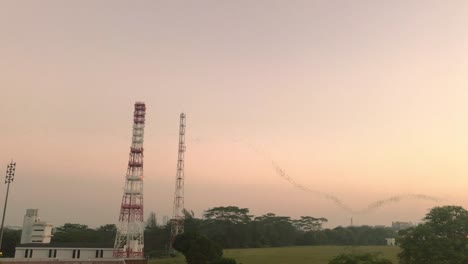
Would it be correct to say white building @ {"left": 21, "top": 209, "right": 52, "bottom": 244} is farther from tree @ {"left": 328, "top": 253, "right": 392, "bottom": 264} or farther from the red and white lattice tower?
tree @ {"left": 328, "top": 253, "right": 392, "bottom": 264}

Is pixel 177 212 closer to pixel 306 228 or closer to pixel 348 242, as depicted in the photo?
pixel 348 242

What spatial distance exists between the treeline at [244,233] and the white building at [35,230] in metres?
31.4

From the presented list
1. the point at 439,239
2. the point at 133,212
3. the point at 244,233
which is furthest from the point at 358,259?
the point at 244,233

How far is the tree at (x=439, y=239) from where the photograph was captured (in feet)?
159

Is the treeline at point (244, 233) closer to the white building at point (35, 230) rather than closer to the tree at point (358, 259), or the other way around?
the white building at point (35, 230)

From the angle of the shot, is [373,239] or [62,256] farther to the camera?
[373,239]

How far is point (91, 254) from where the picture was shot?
240ft

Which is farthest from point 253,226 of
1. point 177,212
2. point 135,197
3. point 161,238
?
point 135,197

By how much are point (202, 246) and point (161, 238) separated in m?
58.5

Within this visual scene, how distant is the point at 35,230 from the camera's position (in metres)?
82.0

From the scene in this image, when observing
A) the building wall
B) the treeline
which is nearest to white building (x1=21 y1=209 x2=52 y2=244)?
the building wall

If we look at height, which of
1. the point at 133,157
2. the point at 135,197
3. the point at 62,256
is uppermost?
the point at 133,157

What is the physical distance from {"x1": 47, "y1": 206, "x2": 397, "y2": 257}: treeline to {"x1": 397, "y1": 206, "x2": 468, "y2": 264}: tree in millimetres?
78681

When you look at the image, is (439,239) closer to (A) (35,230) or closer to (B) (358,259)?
(B) (358,259)
